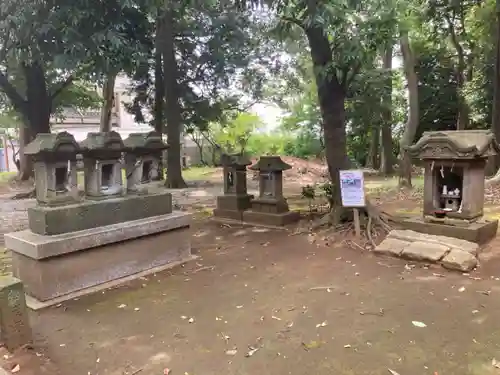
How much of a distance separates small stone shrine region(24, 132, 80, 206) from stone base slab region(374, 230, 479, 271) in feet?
13.6

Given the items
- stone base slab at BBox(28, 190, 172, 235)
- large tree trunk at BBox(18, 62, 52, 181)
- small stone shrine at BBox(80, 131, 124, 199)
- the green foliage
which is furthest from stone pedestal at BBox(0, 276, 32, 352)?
the green foliage

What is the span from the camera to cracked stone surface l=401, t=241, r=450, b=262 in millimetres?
5574

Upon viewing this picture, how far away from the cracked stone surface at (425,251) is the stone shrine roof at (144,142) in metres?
3.63

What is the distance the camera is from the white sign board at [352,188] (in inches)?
268

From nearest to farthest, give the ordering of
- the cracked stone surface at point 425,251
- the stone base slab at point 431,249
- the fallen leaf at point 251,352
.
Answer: the fallen leaf at point 251,352
the stone base slab at point 431,249
the cracked stone surface at point 425,251

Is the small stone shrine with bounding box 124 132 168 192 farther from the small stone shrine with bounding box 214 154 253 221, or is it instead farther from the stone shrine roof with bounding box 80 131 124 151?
the small stone shrine with bounding box 214 154 253 221

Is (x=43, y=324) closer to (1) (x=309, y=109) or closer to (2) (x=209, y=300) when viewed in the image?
(2) (x=209, y=300)

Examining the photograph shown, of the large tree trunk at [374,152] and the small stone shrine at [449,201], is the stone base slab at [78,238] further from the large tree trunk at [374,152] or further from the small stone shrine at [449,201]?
the large tree trunk at [374,152]

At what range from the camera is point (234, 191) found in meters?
8.84

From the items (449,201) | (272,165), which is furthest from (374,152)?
(449,201)

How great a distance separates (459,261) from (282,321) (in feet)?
8.47

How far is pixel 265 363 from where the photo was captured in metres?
3.39

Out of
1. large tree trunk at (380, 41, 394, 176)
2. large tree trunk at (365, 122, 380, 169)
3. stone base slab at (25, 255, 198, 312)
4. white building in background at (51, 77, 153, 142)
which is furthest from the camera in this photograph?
white building in background at (51, 77, 153, 142)

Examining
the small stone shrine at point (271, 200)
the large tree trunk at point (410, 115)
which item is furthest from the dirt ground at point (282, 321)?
the large tree trunk at point (410, 115)
